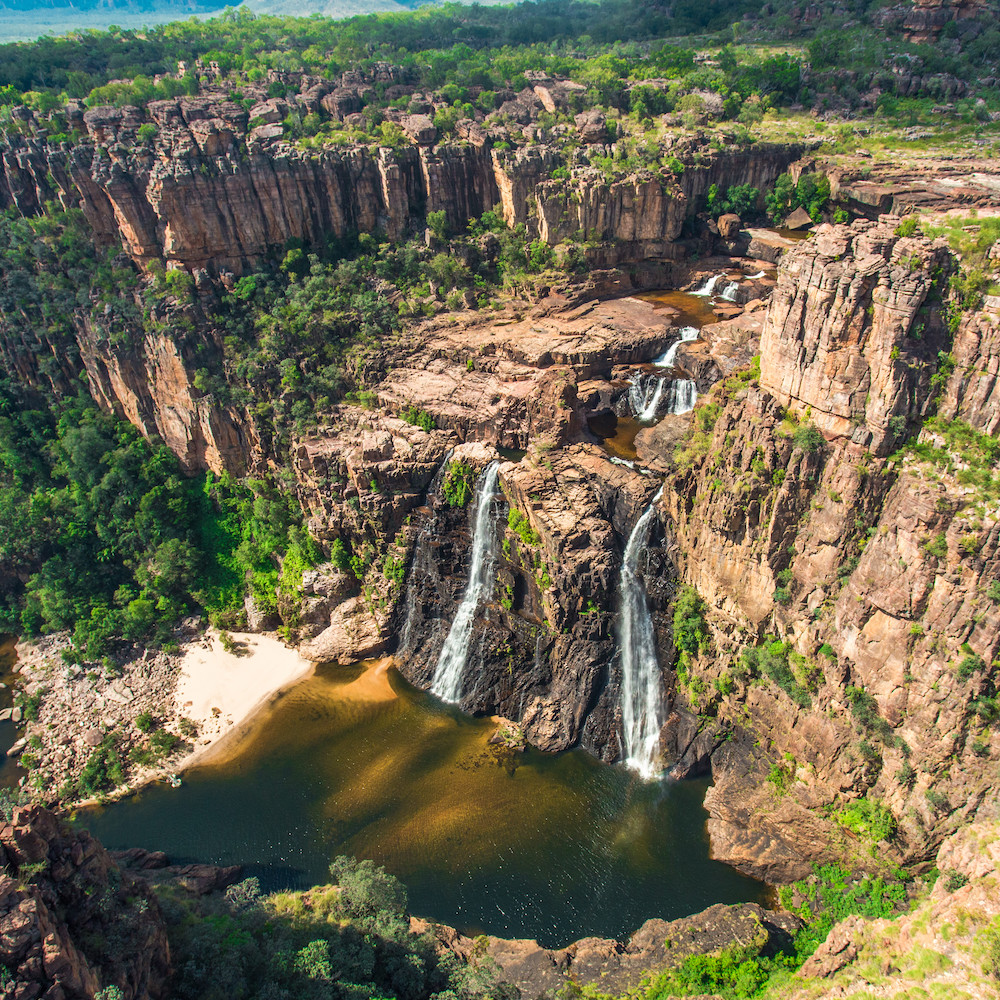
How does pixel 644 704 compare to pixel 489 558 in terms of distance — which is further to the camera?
pixel 489 558

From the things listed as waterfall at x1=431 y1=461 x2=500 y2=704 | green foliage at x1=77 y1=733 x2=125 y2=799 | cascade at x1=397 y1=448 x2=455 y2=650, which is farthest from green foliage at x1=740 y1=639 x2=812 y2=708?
green foliage at x1=77 y1=733 x2=125 y2=799

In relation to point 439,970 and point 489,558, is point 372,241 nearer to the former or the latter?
point 489,558

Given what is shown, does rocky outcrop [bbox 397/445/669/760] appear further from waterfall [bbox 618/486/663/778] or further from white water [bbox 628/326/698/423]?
white water [bbox 628/326/698/423]

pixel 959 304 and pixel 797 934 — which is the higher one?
pixel 959 304

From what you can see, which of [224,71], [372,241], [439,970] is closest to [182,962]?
[439,970]

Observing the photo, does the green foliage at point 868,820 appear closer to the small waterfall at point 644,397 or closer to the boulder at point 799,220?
the small waterfall at point 644,397

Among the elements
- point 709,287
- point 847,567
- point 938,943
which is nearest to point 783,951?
point 938,943

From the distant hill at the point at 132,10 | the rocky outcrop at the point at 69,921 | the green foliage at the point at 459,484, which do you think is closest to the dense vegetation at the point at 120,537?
the green foliage at the point at 459,484
